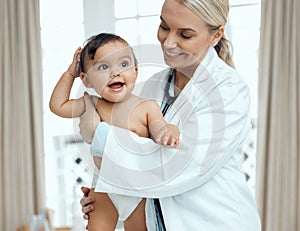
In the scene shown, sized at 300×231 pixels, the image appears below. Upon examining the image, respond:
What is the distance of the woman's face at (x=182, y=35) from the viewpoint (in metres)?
1.27

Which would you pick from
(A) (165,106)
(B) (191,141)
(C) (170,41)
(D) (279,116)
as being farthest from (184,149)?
(D) (279,116)

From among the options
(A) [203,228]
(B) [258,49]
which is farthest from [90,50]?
(B) [258,49]

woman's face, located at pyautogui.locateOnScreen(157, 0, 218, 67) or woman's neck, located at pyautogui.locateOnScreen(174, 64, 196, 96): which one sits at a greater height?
woman's face, located at pyautogui.locateOnScreen(157, 0, 218, 67)

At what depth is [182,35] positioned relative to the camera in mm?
1280

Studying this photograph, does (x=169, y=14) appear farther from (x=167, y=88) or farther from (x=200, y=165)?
(x=200, y=165)

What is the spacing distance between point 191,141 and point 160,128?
77 mm

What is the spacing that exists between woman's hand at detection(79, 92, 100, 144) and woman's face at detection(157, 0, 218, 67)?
187 mm

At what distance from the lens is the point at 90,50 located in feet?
4.19

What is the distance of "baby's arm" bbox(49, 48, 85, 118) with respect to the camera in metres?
1.29

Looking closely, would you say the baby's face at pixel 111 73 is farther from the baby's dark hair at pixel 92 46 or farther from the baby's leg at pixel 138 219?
the baby's leg at pixel 138 219

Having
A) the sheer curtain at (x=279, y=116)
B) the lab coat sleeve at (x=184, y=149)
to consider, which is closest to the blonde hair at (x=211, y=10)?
the lab coat sleeve at (x=184, y=149)

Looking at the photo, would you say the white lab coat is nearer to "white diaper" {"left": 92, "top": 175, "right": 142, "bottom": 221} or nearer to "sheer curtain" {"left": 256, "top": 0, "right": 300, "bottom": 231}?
"white diaper" {"left": 92, "top": 175, "right": 142, "bottom": 221}

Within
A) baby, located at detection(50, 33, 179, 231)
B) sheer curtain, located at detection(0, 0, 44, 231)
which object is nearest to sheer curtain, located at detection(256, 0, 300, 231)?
sheer curtain, located at detection(0, 0, 44, 231)

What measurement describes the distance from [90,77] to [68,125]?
1.81 metres
